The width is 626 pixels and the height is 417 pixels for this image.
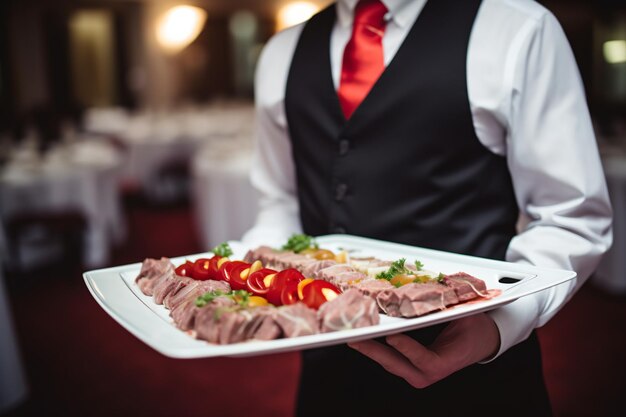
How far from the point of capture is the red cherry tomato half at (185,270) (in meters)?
1.09

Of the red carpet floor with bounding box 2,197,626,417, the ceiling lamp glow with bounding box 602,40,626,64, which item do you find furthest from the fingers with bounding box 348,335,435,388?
the ceiling lamp glow with bounding box 602,40,626,64

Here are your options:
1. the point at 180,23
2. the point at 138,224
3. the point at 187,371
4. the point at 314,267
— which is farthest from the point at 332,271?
the point at 180,23

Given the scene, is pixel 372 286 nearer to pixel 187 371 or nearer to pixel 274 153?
pixel 274 153

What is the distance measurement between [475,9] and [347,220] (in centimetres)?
51

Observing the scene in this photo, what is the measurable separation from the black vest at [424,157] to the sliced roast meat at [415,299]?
346 mm

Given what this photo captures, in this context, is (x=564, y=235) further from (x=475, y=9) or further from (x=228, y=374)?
(x=228, y=374)

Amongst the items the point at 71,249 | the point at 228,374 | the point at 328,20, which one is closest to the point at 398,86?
the point at 328,20

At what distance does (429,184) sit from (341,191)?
0.20m

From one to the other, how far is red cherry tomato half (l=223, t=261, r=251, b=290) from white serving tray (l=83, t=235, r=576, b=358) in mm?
134

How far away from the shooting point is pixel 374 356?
2.94 feet

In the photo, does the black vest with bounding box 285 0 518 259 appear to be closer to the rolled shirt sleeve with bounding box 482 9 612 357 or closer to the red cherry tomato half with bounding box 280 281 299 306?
the rolled shirt sleeve with bounding box 482 9 612 357

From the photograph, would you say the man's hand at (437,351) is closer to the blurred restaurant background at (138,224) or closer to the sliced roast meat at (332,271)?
the sliced roast meat at (332,271)

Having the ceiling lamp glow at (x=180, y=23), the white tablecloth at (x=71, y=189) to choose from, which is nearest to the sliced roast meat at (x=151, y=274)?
the white tablecloth at (x=71, y=189)

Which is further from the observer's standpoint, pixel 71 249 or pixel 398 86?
pixel 71 249
